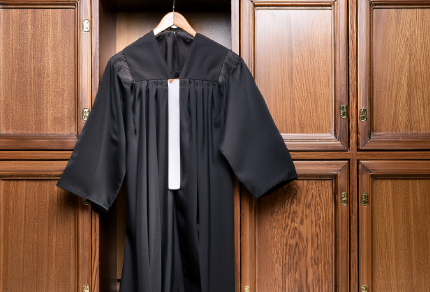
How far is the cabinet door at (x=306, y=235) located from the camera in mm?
1277

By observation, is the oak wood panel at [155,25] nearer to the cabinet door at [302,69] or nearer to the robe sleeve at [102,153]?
the cabinet door at [302,69]

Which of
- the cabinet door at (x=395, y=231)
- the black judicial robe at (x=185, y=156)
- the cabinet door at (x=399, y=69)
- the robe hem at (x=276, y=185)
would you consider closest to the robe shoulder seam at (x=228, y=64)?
the black judicial robe at (x=185, y=156)

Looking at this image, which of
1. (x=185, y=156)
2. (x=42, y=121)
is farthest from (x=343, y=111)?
(x=42, y=121)

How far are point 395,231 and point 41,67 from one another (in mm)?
1612

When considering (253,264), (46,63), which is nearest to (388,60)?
(253,264)

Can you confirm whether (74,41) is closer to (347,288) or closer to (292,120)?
(292,120)

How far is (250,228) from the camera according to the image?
4.18 ft

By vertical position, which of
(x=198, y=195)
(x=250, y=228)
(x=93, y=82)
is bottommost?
(x=250, y=228)

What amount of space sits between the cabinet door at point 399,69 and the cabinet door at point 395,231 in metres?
0.17

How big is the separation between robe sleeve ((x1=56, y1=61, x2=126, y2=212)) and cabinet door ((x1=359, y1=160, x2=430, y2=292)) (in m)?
1.00

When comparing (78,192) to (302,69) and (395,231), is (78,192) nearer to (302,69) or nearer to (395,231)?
(302,69)

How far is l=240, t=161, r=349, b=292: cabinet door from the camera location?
128 centimetres

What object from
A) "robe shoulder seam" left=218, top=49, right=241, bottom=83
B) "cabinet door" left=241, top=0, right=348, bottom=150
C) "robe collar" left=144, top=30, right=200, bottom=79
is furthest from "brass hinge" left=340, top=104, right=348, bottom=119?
"robe collar" left=144, top=30, right=200, bottom=79

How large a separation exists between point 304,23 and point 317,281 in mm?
1075
